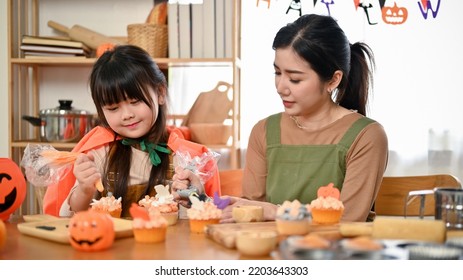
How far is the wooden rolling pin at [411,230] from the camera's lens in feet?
2.74

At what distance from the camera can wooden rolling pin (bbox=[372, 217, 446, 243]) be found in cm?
83

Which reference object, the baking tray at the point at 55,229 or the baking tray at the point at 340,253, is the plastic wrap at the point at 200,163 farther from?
the baking tray at the point at 340,253

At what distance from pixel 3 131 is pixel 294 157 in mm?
1830

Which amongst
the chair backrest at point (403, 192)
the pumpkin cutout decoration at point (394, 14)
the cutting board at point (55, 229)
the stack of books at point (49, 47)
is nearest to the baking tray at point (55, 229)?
the cutting board at point (55, 229)

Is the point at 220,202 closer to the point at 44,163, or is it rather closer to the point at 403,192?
the point at 44,163

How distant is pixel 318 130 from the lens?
1502mm

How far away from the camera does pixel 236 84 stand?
2.71 meters

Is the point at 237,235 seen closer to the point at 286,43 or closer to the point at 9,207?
the point at 9,207

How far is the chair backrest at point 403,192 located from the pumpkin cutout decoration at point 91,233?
2.90 feet

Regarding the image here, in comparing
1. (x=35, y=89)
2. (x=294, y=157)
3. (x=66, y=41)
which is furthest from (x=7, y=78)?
(x=294, y=157)

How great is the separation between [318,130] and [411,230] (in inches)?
26.6

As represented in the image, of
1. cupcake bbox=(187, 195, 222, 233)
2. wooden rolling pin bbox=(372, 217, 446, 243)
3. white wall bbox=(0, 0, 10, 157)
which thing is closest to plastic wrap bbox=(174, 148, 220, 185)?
cupcake bbox=(187, 195, 222, 233)

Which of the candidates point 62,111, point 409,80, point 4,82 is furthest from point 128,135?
point 409,80

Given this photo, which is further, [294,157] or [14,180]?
[294,157]
